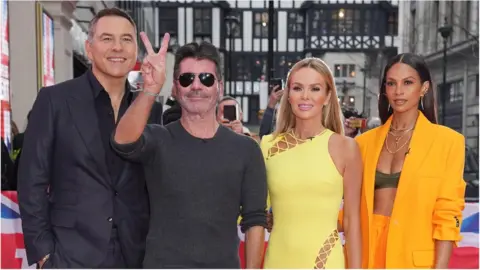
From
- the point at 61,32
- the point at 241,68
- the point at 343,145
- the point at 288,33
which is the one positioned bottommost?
the point at 343,145

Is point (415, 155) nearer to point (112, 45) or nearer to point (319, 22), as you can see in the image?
point (112, 45)

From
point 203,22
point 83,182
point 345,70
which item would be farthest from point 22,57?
point 345,70

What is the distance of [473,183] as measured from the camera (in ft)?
41.7

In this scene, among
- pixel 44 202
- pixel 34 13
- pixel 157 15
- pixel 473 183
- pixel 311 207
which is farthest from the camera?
pixel 157 15

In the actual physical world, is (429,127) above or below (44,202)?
above

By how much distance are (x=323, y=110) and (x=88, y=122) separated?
4.57 feet

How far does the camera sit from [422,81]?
3.49 metres

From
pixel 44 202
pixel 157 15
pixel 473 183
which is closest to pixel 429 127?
pixel 44 202

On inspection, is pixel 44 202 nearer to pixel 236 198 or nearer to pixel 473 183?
pixel 236 198

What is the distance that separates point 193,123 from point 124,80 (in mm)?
590

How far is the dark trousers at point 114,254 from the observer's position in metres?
2.90

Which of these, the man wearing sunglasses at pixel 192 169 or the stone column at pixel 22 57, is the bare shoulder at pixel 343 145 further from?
the stone column at pixel 22 57

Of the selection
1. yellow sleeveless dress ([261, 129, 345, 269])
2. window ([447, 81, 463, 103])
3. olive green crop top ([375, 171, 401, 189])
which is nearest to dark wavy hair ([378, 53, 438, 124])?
olive green crop top ([375, 171, 401, 189])

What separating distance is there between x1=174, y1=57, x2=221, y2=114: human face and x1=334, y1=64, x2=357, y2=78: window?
170 feet
